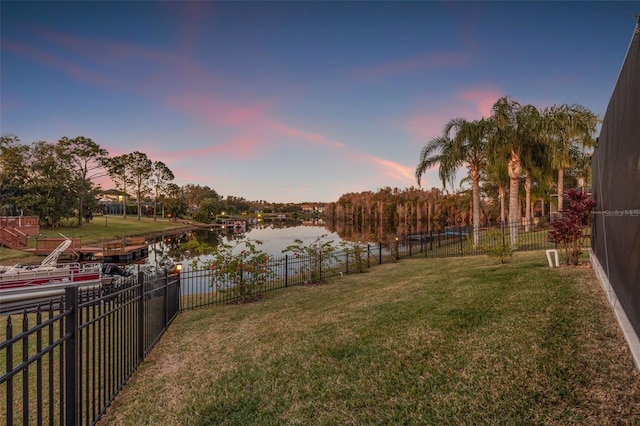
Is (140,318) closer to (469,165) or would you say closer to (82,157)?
(469,165)

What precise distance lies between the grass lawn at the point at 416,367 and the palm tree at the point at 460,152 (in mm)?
13913

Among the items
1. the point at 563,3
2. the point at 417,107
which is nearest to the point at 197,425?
the point at 563,3

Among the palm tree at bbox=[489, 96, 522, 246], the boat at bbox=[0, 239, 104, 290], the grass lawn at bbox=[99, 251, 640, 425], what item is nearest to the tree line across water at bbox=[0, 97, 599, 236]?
the palm tree at bbox=[489, 96, 522, 246]

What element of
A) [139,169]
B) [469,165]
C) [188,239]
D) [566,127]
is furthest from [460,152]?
[139,169]

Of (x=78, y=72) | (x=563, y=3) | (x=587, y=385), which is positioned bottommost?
(x=587, y=385)

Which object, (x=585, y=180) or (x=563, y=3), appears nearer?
(x=563, y=3)

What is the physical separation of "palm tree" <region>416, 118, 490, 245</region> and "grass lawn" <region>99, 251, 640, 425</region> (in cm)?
1391

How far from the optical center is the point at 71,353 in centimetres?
291

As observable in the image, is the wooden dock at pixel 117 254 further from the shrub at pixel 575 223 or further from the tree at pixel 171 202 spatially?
the tree at pixel 171 202

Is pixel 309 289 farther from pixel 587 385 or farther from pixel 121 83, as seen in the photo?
pixel 121 83

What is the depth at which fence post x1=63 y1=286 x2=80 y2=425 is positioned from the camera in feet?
9.50

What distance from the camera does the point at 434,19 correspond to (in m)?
13.2

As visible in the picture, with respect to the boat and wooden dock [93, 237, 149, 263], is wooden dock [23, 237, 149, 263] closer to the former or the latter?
wooden dock [93, 237, 149, 263]

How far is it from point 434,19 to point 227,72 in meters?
11.9
